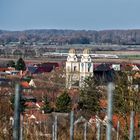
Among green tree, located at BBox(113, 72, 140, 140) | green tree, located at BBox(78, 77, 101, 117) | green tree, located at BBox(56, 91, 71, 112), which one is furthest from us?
green tree, located at BBox(56, 91, 71, 112)

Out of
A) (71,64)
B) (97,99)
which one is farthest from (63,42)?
A: (97,99)

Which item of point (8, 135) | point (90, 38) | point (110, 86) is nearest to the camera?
point (110, 86)

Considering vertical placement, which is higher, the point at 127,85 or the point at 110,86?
the point at 110,86

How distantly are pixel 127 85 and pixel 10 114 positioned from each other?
315 centimetres

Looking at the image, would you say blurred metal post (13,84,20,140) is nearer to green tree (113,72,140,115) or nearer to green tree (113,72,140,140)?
green tree (113,72,140,140)

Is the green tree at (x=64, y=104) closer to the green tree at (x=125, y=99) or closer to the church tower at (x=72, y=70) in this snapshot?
the green tree at (x=125, y=99)

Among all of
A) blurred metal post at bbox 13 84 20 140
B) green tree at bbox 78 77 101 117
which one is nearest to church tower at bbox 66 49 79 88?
green tree at bbox 78 77 101 117

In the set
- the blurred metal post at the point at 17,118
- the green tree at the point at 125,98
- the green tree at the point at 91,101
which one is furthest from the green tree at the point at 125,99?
the blurred metal post at the point at 17,118

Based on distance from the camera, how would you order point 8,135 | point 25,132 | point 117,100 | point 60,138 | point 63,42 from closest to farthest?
point 8,135, point 25,132, point 60,138, point 117,100, point 63,42

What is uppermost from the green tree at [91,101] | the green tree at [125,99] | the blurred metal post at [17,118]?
the blurred metal post at [17,118]

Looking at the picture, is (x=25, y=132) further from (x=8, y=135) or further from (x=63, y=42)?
(x=63, y=42)

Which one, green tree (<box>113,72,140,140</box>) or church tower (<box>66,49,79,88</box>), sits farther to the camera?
church tower (<box>66,49,79,88</box>)

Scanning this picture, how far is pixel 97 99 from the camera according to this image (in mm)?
15078

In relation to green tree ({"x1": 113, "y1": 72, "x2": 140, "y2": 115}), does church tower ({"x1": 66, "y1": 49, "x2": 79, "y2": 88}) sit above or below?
below
